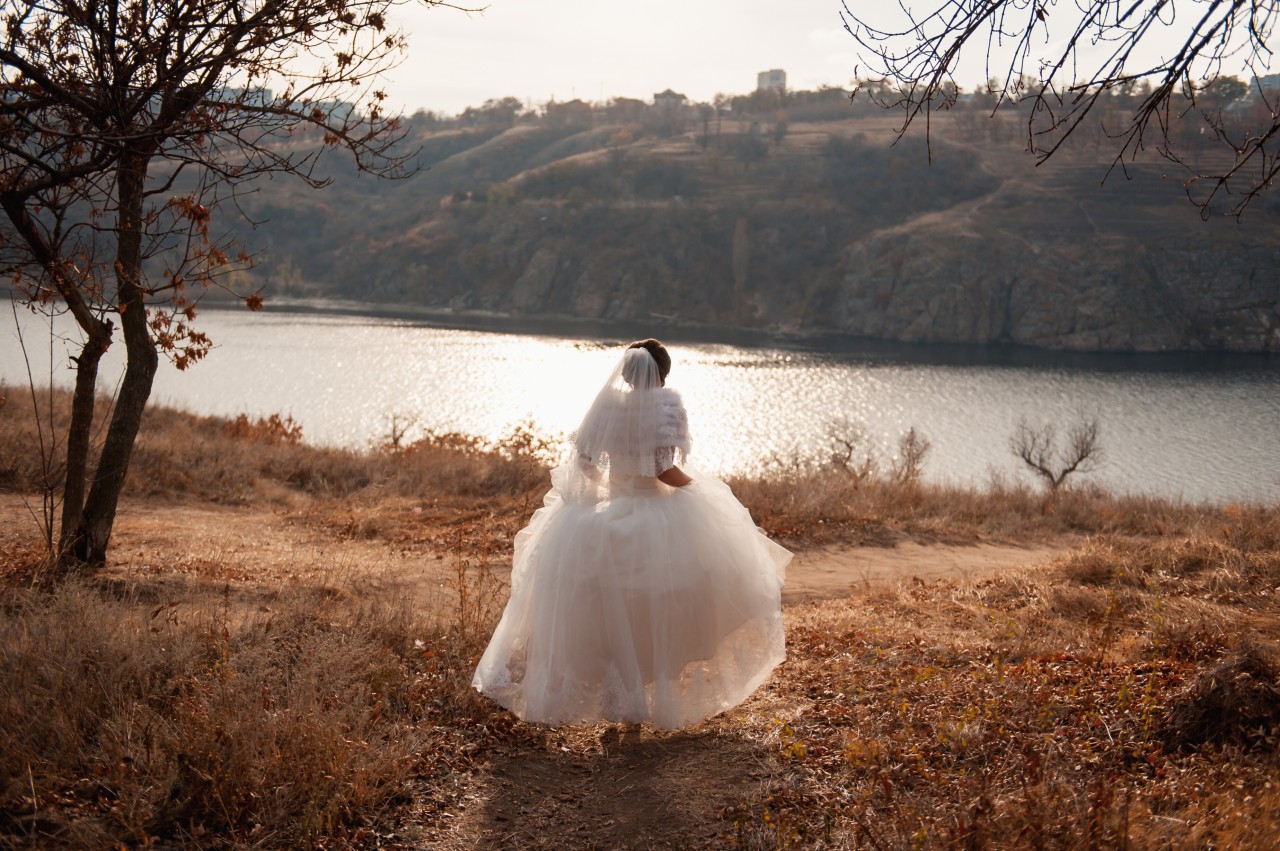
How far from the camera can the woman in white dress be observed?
452 centimetres

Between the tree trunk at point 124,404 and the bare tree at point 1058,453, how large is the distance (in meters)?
20.3

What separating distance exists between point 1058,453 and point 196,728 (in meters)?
29.2

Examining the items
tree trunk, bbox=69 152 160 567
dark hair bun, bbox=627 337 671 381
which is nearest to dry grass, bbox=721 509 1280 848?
dark hair bun, bbox=627 337 671 381

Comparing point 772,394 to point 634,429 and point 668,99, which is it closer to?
point 634,429

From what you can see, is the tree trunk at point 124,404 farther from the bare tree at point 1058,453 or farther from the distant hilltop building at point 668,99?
the distant hilltop building at point 668,99

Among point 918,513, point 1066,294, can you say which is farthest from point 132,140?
point 1066,294

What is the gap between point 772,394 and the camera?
4203cm

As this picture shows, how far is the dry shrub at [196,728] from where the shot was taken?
3441mm

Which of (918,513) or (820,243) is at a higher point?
(820,243)

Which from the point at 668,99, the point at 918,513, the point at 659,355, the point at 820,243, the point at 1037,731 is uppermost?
the point at 668,99

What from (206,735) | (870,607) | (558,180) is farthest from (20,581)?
(558,180)

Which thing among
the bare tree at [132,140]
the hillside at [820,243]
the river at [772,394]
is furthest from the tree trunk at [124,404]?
the hillside at [820,243]

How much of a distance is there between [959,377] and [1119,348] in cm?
2264

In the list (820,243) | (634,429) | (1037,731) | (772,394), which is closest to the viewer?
(1037,731)
